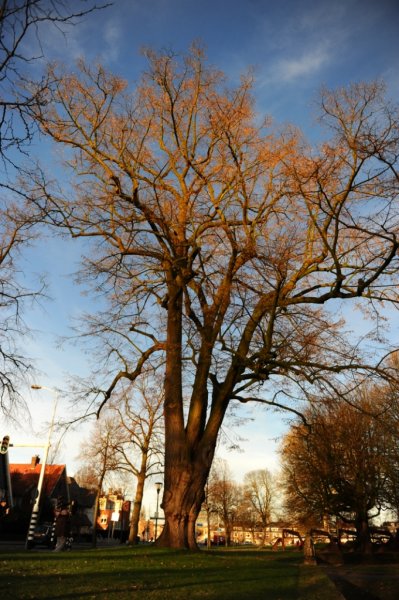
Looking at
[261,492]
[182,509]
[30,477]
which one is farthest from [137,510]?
[261,492]

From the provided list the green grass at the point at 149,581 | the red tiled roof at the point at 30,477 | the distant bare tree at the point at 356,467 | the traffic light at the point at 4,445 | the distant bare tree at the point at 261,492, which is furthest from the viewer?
the distant bare tree at the point at 261,492

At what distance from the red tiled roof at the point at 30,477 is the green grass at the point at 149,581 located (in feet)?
140

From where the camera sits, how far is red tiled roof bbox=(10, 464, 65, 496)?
162 feet

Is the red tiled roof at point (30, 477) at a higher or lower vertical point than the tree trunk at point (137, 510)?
higher

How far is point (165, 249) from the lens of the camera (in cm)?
1560

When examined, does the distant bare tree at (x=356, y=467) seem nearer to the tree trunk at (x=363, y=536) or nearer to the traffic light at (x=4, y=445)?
the tree trunk at (x=363, y=536)

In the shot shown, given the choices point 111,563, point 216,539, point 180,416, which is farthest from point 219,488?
point 111,563

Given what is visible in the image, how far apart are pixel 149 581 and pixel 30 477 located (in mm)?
48856

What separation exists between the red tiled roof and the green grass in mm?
42562

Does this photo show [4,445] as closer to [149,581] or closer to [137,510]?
[137,510]

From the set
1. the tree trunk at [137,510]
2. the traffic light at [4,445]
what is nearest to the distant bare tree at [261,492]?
the tree trunk at [137,510]

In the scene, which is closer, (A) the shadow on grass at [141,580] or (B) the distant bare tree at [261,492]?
(A) the shadow on grass at [141,580]

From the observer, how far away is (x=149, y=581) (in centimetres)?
770

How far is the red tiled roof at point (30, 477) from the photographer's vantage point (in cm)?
4941
